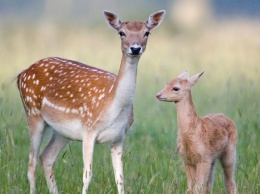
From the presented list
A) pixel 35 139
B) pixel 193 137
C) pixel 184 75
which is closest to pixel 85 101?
pixel 35 139

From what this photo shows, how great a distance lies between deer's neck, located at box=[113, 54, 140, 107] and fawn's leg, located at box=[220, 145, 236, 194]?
932mm

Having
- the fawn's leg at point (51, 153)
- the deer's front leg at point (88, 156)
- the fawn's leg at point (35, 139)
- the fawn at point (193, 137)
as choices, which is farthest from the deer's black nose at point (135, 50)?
the fawn's leg at point (51, 153)

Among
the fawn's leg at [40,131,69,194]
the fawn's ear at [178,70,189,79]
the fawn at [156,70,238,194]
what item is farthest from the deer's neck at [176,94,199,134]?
the fawn's leg at [40,131,69,194]

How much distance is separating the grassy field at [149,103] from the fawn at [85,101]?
0.55 feet

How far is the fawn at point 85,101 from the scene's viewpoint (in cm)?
849

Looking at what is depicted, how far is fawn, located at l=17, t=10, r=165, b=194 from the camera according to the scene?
849 centimetres

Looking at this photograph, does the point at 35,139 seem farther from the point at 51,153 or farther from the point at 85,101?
the point at 85,101

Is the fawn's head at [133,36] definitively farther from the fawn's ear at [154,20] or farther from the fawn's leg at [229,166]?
the fawn's leg at [229,166]

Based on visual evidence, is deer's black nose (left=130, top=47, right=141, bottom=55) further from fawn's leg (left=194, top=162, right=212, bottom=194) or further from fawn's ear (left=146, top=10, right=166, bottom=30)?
fawn's leg (left=194, top=162, right=212, bottom=194)

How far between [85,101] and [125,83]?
56 centimetres

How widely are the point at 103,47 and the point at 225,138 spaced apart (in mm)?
14908

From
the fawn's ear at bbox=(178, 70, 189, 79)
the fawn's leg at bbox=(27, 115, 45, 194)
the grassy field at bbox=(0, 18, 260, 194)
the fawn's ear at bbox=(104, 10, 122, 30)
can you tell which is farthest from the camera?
the fawn's leg at bbox=(27, 115, 45, 194)

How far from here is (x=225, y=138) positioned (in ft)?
27.5

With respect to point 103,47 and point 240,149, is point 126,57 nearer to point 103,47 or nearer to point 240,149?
point 240,149
